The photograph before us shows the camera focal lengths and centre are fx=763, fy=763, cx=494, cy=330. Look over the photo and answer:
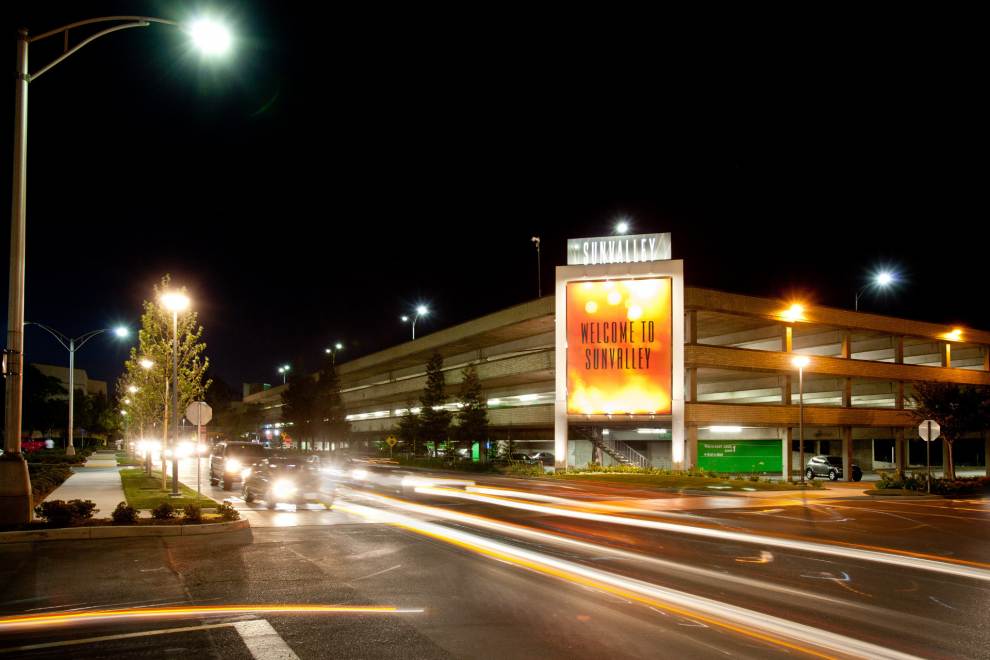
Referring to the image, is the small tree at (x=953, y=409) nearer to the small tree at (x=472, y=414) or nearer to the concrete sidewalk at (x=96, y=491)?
the small tree at (x=472, y=414)

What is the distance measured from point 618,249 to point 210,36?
3659 cm

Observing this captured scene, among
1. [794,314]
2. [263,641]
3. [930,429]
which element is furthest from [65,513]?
[794,314]

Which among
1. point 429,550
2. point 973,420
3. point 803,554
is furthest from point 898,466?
point 429,550

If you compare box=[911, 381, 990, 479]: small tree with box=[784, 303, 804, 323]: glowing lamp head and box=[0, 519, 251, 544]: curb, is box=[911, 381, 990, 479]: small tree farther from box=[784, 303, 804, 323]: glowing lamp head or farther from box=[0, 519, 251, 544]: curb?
box=[0, 519, 251, 544]: curb

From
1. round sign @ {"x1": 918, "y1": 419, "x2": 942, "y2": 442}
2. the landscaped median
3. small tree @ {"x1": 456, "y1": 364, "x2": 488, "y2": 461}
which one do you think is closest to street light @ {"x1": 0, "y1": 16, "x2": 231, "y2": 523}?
the landscaped median

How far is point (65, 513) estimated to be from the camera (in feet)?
49.0

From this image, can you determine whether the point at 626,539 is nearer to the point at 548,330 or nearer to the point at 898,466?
the point at 548,330

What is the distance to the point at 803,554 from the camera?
14328 millimetres

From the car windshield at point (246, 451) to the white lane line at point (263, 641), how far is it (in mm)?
22765

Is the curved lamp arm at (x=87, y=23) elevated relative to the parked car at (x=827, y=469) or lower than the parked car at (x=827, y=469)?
elevated

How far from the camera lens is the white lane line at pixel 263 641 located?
23.1 ft

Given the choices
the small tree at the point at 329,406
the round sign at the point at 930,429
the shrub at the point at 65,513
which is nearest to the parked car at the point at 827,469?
the round sign at the point at 930,429

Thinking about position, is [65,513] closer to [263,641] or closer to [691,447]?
[263,641]

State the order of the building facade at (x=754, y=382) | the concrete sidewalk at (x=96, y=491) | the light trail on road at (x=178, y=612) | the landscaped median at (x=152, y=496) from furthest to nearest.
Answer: the building facade at (x=754, y=382)
the landscaped median at (x=152, y=496)
the concrete sidewalk at (x=96, y=491)
the light trail on road at (x=178, y=612)
